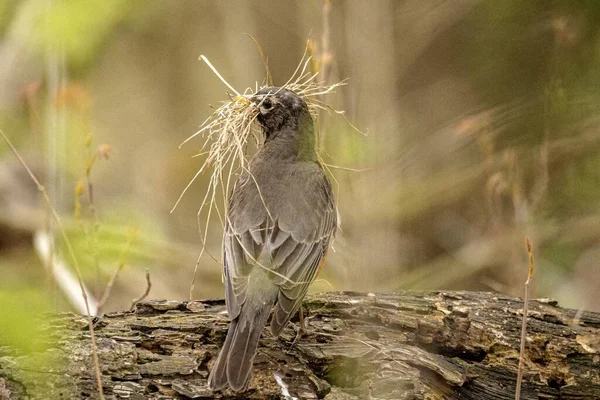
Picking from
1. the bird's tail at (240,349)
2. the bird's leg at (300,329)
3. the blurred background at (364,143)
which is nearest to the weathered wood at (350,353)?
the bird's leg at (300,329)

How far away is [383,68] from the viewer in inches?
276

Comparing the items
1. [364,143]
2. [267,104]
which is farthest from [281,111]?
[364,143]

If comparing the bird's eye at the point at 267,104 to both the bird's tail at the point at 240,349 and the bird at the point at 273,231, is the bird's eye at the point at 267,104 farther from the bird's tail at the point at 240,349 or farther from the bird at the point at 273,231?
the bird's tail at the point at 240,349

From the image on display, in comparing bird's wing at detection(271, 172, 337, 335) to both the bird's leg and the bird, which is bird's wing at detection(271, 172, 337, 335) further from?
the bird's leg

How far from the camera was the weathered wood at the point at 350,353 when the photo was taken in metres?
3.67

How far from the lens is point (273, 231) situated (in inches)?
176

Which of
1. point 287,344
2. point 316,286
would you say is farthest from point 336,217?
point 316,286

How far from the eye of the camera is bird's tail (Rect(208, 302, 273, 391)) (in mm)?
3598

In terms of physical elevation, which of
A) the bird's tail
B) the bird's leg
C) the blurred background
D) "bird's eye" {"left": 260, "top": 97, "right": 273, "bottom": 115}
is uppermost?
the blurred background

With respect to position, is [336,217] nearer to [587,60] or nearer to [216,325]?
[216,325]

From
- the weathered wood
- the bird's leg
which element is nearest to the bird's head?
the weathered wood

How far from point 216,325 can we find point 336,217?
3.83ft

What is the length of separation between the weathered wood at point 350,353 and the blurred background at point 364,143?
0.32 meters

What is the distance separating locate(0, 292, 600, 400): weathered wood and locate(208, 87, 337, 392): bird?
0.18 m
